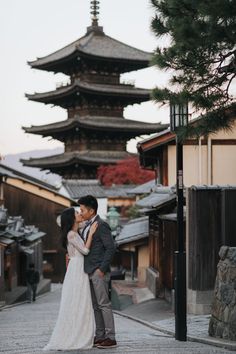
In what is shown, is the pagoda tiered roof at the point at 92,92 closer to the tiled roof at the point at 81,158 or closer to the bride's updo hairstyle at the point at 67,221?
the tiled roof at the point at 81,158

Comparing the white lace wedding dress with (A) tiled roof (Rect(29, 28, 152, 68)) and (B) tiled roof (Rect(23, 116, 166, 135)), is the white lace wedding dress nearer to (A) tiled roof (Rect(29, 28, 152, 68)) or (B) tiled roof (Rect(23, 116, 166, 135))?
(B) tiled roof (Rect(23, 116, 166, 135))

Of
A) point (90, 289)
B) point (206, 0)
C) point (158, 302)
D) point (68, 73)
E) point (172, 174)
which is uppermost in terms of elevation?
point (68, 73)

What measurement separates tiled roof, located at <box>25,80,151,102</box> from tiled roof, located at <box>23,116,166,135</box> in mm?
1745

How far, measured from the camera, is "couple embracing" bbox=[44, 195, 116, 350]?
8156 mm

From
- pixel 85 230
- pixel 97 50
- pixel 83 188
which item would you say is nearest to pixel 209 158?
pixel 85 230

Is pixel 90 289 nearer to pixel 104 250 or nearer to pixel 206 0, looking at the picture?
pixel 104 250

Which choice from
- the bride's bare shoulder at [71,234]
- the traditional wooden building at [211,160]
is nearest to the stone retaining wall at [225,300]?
the bride's bare shoulder at [71,234]

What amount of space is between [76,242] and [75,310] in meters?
0.75

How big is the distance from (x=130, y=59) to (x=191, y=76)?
42205 millimetres

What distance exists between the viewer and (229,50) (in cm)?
840

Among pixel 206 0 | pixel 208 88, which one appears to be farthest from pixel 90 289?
pixel 206 0

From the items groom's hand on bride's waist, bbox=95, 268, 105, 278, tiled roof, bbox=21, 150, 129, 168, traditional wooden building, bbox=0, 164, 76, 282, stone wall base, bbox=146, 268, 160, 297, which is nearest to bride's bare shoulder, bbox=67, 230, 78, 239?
groom's hand on bride's waist, bbox=95, 268, 105, 278

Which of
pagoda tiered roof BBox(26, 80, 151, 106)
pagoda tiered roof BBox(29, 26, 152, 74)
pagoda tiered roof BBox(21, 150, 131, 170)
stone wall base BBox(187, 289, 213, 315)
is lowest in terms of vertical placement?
stone wall base BBox(187, 289, 213, 315)

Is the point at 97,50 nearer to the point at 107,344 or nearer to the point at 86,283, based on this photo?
the point at 86,283
